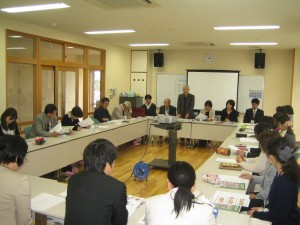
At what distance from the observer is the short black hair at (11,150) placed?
6.66 feet

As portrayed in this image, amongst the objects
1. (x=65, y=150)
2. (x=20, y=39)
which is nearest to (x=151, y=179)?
(x=65, y=150)

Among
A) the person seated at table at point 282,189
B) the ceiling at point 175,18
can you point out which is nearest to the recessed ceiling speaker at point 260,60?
the ceiling at point 175,18

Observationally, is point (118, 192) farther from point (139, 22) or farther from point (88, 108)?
point (88, 108)

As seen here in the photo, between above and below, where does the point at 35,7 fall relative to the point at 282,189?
above

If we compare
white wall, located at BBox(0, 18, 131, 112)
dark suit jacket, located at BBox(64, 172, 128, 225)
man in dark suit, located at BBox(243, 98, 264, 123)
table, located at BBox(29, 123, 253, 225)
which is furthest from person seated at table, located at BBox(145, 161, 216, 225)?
man in dark suit, located at BBox(243, 98, 264, 123)

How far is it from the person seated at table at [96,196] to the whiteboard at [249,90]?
8.46 m

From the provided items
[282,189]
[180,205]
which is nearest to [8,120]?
[180,205]

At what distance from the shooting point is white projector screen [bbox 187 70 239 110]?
31.5 ft

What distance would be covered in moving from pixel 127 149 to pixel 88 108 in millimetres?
2011

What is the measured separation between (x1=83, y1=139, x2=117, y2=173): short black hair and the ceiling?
2.84 meters

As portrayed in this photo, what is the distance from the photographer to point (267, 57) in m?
9.31

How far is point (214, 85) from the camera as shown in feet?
32.2

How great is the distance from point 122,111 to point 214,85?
3.51 meters

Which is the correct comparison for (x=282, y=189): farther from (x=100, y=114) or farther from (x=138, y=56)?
(x=138, y=56)
